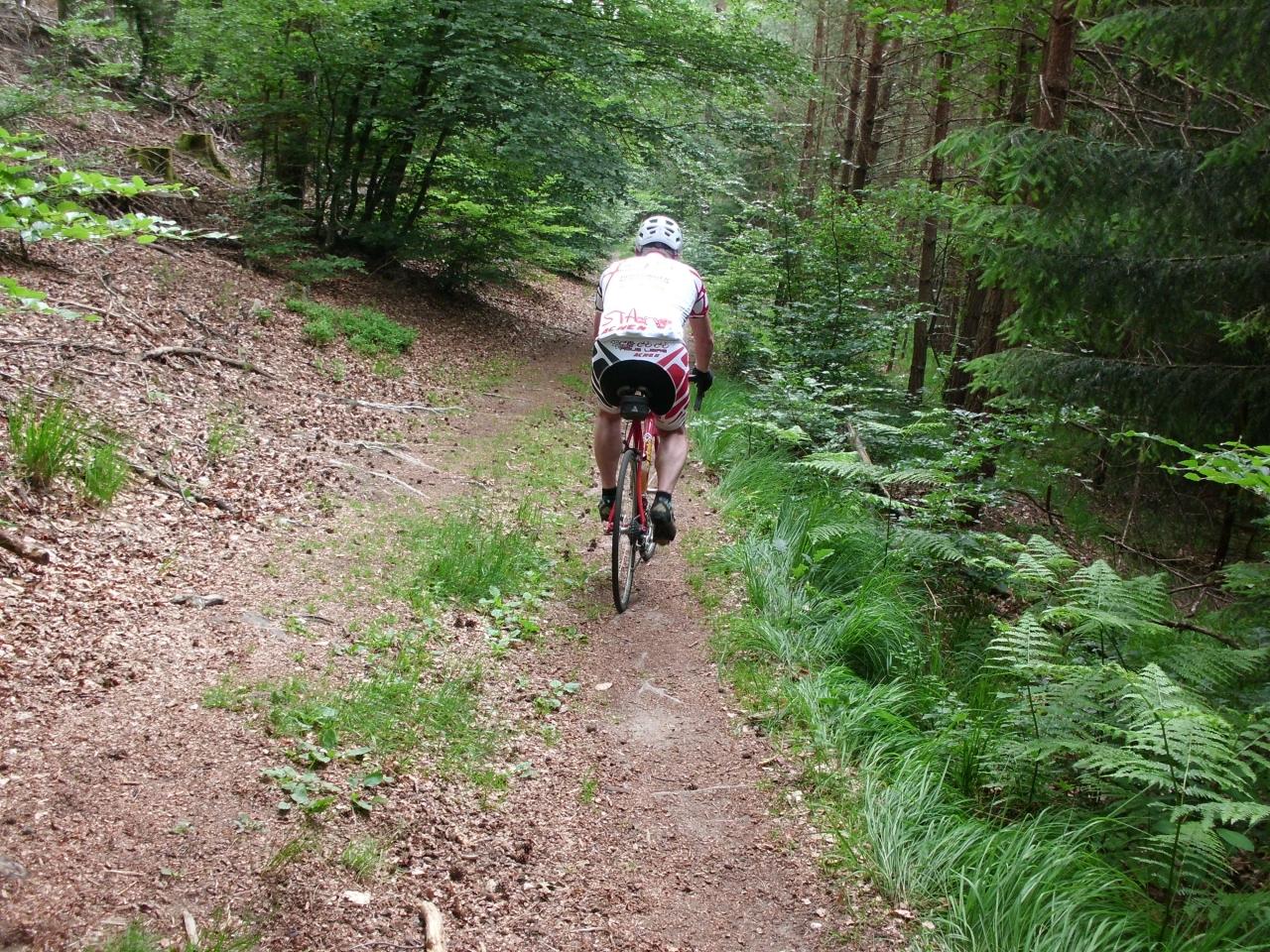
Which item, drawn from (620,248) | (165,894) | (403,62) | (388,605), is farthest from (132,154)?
(620,248)

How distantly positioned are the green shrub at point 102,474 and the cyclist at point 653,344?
286 centimetres

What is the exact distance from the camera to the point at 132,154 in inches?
433

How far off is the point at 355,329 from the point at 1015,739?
903cm

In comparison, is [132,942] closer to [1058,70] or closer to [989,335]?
[1058,70]

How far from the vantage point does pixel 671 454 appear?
18.0 ft

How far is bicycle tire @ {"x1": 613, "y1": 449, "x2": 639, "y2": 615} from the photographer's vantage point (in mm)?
5031

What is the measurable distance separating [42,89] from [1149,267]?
37.4 feet

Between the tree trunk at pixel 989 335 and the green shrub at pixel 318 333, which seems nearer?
the green shrub at pixel 318 333

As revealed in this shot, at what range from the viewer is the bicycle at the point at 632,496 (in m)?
4.89

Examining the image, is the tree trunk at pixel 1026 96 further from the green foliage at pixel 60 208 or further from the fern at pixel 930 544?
the green foliage at pixel 60 208

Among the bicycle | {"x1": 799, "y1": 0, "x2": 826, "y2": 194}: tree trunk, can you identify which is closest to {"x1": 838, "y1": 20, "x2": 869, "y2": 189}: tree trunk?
{"x1": 799, "y1": 0, "x2": 826, "y2": 194}: tree trunk

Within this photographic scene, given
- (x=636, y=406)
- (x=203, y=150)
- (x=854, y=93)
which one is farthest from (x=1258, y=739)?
(x=854, y=93)

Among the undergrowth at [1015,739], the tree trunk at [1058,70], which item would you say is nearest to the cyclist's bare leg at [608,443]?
the undergrowth at [1015,739]

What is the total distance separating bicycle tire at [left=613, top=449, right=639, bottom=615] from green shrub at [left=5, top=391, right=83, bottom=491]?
315 centimetres
